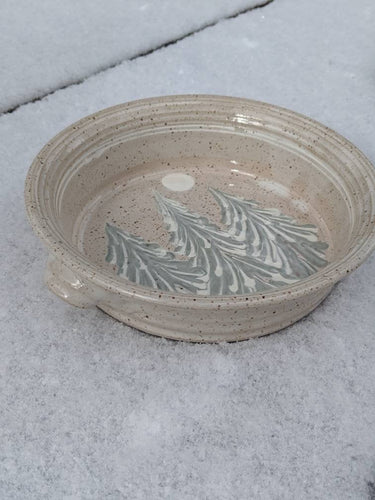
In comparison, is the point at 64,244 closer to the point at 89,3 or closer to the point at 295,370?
the point at 295,370

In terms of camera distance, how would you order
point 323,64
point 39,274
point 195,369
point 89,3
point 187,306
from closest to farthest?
point 187,306 < point 195,369 < point 39,274 < point 323,64 < point 89,3

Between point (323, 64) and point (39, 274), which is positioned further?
point (323, 64)

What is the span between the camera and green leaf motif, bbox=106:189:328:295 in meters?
1.00

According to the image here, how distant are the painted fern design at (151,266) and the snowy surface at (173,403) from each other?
0.26 ft

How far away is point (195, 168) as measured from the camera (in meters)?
1.23

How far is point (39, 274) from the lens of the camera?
3.58ft

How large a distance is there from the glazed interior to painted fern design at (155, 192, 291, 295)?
0.02m

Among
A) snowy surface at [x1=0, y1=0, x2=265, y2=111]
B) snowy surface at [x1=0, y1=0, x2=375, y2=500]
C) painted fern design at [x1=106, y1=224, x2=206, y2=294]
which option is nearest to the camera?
snowy surface at [x1=0, y1=0, x2=375, y2=500]

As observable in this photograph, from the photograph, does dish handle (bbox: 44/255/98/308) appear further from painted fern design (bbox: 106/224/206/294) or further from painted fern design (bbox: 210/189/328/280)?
painted fern design (bbox: 210/189/328/280)

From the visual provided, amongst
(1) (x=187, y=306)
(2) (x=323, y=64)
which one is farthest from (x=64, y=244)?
(2) (x=323, y=64)

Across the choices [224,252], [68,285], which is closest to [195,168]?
[224,252]

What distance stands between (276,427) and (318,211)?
411 mm

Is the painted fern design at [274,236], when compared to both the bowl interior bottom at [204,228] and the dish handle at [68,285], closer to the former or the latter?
the bowl interior bottom at [204,228]

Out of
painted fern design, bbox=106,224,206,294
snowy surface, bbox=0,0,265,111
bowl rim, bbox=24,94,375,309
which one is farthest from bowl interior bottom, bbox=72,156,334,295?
snowy surface, bbox=0,0,265,111
